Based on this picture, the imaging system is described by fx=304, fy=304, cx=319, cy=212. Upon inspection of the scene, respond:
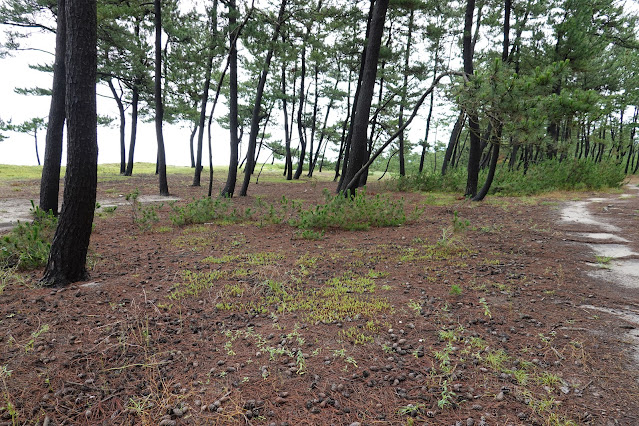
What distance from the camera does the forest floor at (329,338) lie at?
196cm

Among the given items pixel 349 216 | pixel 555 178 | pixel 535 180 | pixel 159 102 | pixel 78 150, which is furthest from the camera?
pixel 555 178

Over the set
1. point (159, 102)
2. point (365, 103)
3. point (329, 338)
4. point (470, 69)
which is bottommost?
point (329, 338)

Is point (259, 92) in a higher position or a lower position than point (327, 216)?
higher

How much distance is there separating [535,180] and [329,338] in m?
13.8

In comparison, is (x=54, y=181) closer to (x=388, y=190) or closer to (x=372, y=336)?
(x=372, y=336)

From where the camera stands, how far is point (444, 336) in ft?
8.85

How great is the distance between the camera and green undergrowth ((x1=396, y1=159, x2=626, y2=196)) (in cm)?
1248

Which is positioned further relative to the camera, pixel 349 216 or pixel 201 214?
pixel 201 214

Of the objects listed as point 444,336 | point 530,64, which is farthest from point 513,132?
point 530,64

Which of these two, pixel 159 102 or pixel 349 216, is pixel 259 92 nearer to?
pixel 159 102

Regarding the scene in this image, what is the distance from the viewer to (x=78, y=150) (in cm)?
359

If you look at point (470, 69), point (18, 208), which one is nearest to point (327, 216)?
point (470, 69)

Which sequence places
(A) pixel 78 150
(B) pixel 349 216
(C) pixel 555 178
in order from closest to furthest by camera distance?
(A) pixel 78 150, (B) pixel 349 216, (C) pixel 555 178

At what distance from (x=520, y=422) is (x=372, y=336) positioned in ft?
3.87
